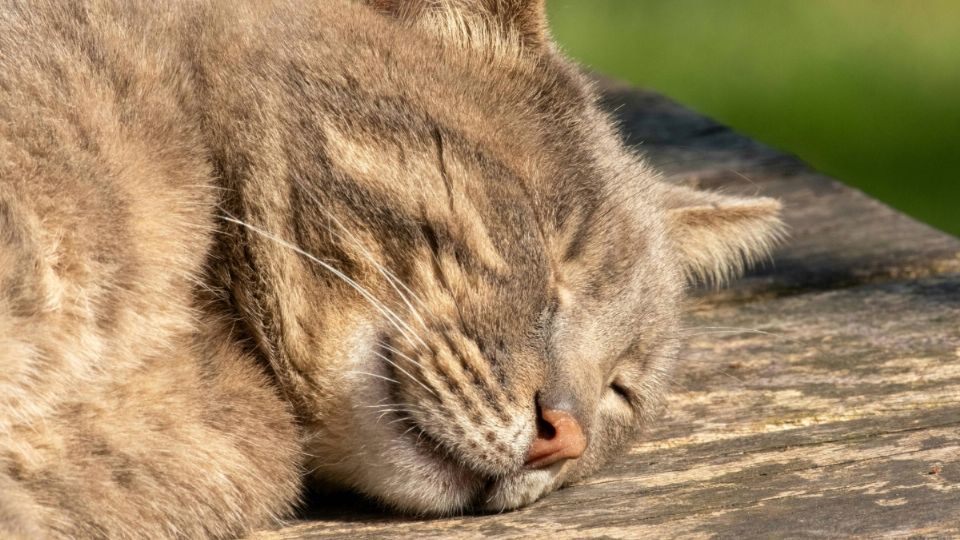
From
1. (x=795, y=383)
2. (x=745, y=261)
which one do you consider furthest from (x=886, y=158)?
(x=795, y=383)

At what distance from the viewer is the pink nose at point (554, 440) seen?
7.16 ft

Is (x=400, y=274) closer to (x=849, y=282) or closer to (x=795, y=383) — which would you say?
(x=795, y=383)

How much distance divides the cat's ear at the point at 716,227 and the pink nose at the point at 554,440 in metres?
0.88

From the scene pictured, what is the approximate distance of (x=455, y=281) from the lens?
2246 millimetres

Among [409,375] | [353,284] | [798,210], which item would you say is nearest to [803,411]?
Answer: [409,375]

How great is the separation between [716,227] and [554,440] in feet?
3.62

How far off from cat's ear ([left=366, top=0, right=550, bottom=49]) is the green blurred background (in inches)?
166

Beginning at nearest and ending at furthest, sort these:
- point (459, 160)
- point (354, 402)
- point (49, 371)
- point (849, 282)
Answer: point (49, 371), point (354, 402), point (459, 160), point (849, 282)

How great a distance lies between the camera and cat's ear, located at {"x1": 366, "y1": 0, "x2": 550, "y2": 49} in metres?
2.62

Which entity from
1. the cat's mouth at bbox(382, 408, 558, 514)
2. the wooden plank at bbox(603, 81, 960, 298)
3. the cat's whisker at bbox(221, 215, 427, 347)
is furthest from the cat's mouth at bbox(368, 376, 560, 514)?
the wooden plank at bbox(603, 81, 960, 298)

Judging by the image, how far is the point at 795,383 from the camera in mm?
2812

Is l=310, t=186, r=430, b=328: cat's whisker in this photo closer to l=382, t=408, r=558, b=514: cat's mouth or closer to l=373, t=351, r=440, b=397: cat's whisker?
l=373, t=351, r=440, b=397: cat's whisker

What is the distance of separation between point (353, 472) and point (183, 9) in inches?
37.9

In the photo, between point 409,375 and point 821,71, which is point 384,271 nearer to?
point 409,375
